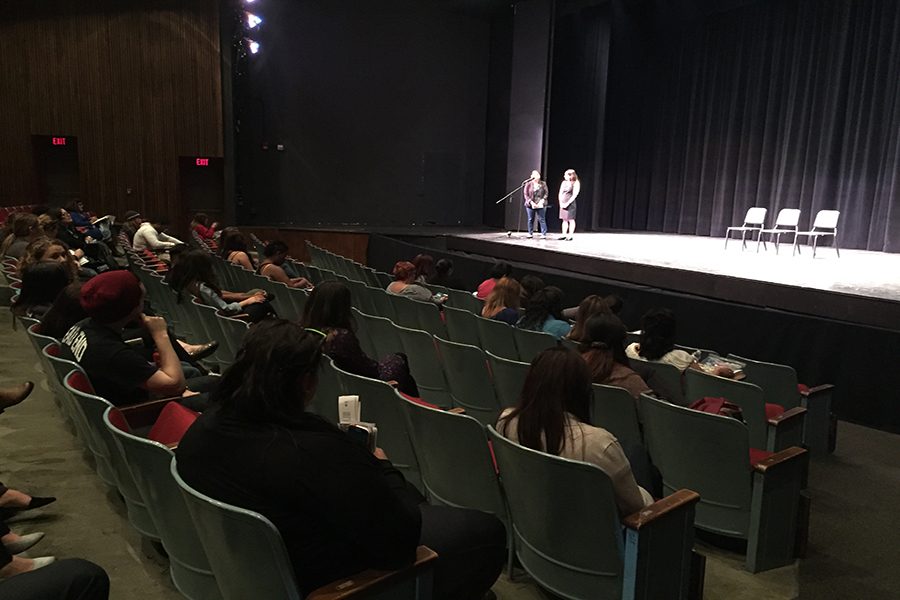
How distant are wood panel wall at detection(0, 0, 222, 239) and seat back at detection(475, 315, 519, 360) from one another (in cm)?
1013

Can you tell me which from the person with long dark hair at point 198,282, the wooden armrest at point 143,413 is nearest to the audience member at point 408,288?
the person with long dark hair at point 198,282

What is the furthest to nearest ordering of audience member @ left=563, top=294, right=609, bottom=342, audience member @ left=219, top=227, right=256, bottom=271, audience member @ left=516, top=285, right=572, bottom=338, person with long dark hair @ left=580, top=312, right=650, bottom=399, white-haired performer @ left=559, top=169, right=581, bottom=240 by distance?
1. white-haired performer @ left=559, top=169, right=581, bottom=240
2. audience member @ left=219, top=227, right=256, bottom=271
3. audience member @ left=516, top=285, right=572, bottom=338
4. audience member @ left=563, top=294, right=609, bottom=342
5. person with long dark hair @ left=580, top=312, right=650, bottom=399

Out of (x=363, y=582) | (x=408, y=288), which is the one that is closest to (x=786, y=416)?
(x=363, y=582)

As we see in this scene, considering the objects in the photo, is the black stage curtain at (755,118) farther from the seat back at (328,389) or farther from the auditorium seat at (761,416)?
the seat back at (328,389)

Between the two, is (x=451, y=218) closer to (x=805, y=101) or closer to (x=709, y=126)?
(x=709, y=126)

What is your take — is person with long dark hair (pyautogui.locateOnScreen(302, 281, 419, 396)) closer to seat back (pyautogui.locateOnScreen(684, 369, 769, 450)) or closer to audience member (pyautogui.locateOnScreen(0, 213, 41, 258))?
seat back (pyautogui.locateOnScreen(684, 369, 769, 450))

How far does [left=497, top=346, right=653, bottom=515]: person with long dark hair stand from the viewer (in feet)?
6.43

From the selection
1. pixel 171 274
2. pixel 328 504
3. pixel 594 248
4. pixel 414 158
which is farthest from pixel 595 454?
pixel 414 158

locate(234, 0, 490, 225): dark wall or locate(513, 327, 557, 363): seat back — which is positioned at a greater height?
locate(234, 0, 490, 225): dark wall

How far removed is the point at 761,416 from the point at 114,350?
106 inches

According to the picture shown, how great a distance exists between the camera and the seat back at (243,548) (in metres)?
1.41

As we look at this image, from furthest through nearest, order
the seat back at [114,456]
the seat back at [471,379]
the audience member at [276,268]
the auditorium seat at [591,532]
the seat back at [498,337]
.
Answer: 1. the audience member at [276,268]
2. the seat back at [498,337]
3. the seat back at [471,379]
4. the seat back at [114,456]
5. the auditorium seat at [591,532]

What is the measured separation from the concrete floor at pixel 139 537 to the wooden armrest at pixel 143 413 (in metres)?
0.45

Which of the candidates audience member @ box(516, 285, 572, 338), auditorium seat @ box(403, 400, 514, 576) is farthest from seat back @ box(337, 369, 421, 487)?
audience member @ box(516, 285, 572, 338)
